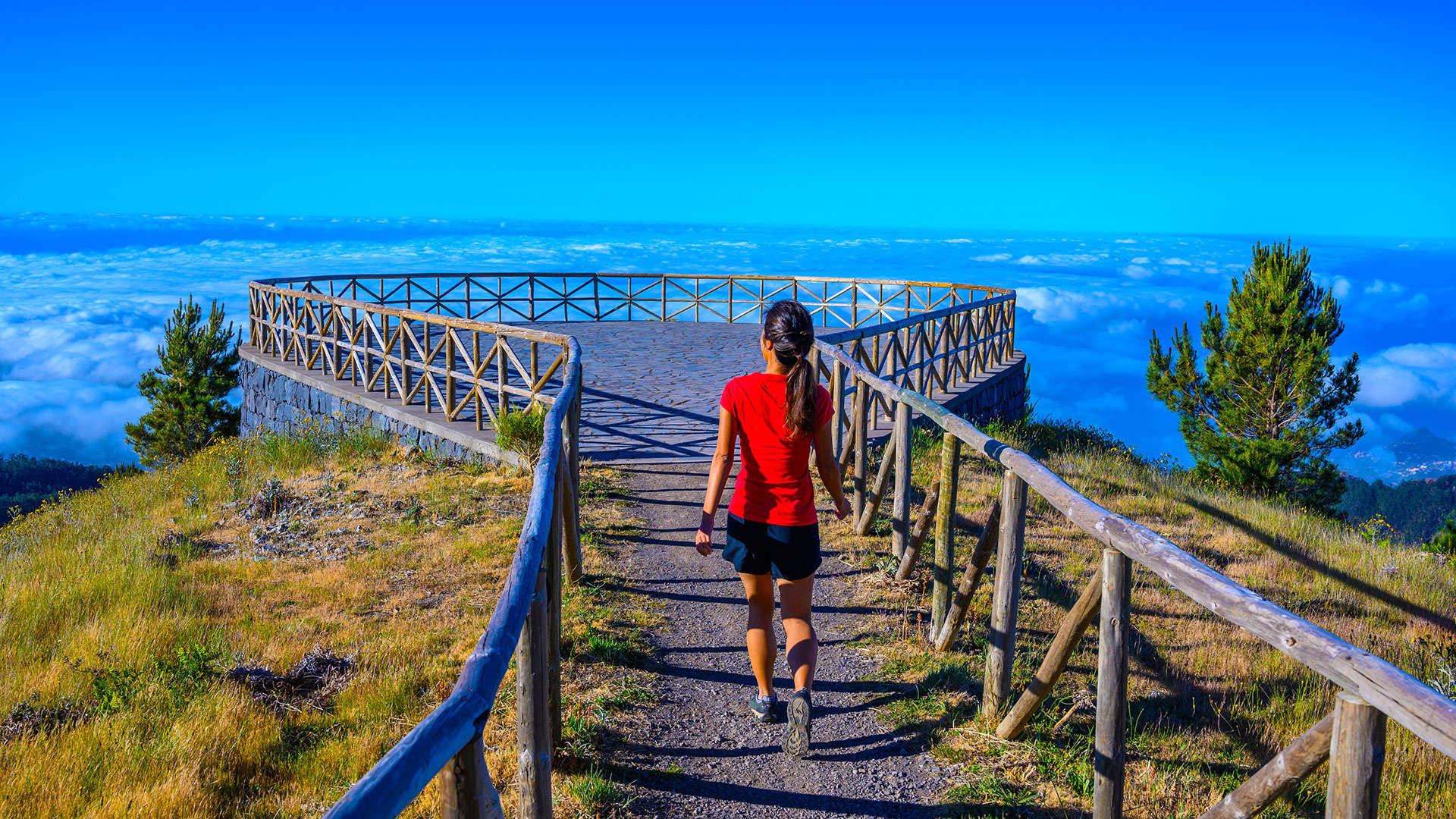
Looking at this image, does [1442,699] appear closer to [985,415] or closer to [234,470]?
[234,470]

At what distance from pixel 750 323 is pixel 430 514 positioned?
14649 millimetres

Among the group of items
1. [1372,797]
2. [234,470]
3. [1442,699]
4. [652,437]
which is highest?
[1442,699]

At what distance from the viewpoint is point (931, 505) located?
17.1 feet

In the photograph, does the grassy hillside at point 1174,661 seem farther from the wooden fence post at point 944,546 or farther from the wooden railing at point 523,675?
the wooden railing at point 523,675

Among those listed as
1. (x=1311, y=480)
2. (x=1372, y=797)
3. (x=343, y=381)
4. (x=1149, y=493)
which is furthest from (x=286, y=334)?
(x=1311, y=480)

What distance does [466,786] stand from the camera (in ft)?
5.43

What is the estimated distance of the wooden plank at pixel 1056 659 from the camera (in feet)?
10.2

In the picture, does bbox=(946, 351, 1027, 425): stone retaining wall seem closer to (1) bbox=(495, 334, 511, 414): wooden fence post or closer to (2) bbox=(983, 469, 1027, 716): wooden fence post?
(1) bbox=(495, 334, 511, 414): wooden fence post

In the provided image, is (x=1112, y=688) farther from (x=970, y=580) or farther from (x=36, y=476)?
(x=36, y=476)

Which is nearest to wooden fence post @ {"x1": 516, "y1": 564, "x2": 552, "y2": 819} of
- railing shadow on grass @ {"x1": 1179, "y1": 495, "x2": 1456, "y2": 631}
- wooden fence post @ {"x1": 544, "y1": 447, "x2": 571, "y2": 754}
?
wooden fence post @ {"x1": 544, "y1": 447, "x2": 571, "y2": 754}

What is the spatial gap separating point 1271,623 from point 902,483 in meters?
3.59

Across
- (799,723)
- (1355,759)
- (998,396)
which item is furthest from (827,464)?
(998,396)

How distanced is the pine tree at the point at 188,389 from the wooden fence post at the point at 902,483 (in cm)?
2605

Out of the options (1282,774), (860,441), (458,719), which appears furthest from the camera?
(860,441)
